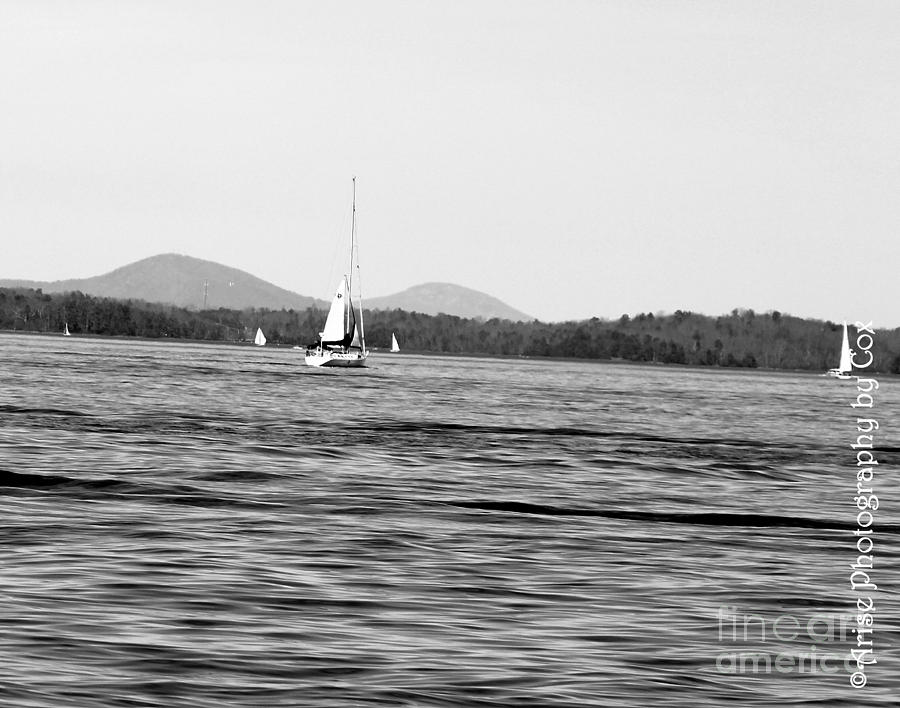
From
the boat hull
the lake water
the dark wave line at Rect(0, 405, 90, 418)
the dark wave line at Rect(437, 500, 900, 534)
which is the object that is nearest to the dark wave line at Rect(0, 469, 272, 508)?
the lake water

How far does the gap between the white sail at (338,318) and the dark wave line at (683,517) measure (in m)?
105

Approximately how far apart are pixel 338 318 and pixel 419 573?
4495 inches

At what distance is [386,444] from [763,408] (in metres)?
48.5

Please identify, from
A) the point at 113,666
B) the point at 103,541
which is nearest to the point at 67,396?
the point at 103,541

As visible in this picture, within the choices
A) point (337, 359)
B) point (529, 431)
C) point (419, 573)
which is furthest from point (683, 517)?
point (337, 359)

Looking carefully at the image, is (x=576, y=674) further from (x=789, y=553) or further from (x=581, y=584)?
(x=789, y=553)

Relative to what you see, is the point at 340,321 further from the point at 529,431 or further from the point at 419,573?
the point at 419,573

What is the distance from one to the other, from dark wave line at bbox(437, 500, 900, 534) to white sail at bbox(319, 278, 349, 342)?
4117 inches

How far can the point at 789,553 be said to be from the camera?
21.4 m

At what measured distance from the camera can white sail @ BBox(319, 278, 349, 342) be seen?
431 feet

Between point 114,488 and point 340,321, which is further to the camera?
point 340,321

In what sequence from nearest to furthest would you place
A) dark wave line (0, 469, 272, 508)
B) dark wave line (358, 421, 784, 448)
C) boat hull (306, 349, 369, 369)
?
dark wave line (0, 469, 272, 508) < dark wave line (358, 421, 784, 448) < boat hull (306, 349, 369, 369)

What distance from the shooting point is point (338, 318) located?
13162 cm

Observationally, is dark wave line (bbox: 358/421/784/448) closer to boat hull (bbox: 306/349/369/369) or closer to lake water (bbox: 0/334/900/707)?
lake water (bbox: 0/334/900/707)
